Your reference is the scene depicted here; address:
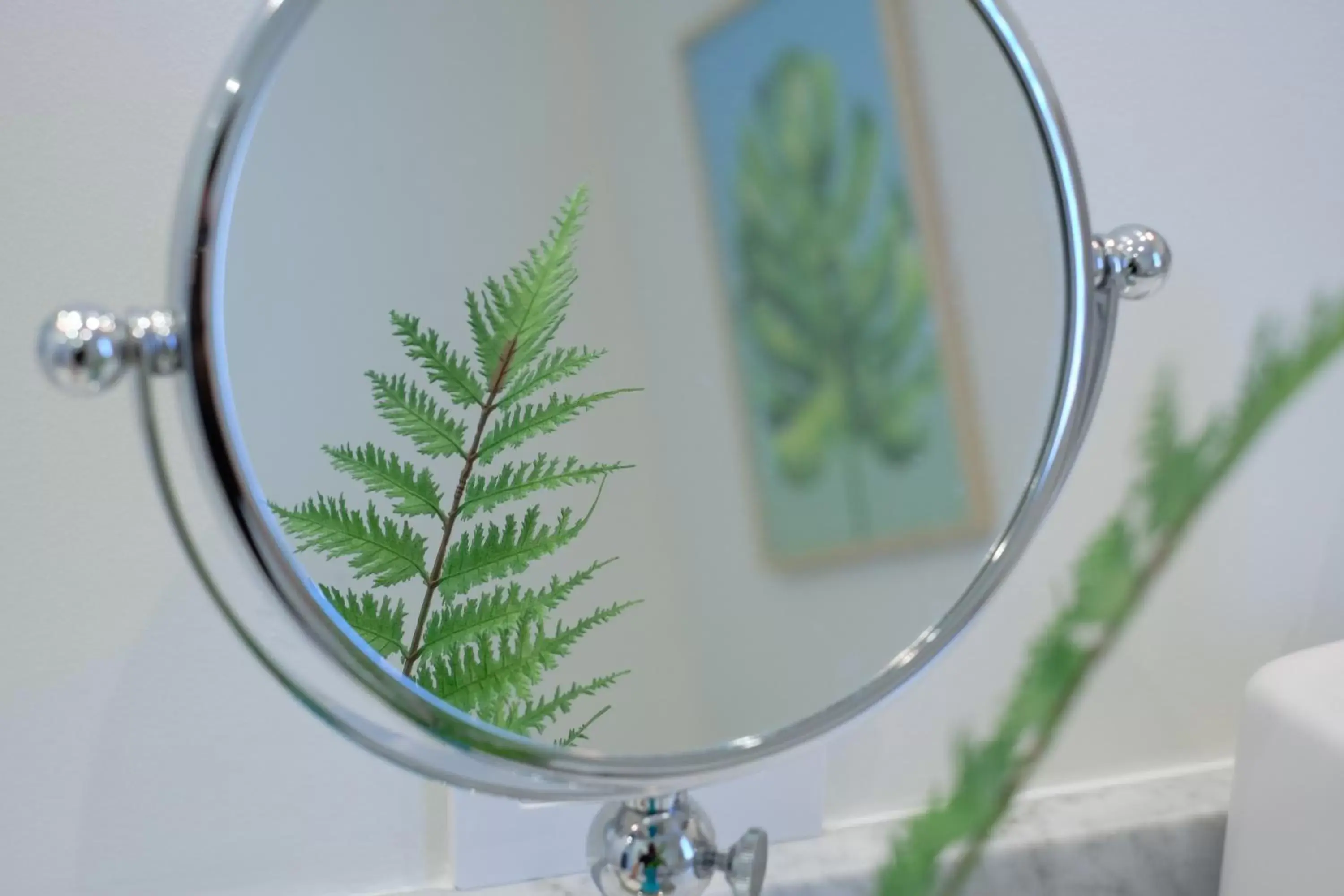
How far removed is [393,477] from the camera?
1.04 feet

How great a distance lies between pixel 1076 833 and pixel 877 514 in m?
0.27

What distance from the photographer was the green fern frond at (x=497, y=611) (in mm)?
326

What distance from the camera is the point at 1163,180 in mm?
562

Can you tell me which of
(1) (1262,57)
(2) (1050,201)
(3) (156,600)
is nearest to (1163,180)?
(1) (1262,57)

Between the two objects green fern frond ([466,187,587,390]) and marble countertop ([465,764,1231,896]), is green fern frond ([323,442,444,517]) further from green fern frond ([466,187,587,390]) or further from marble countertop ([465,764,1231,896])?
marble countertop ([465,764,1231,896])

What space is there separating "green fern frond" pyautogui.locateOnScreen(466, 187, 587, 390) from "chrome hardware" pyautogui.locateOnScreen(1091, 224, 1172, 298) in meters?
0.17

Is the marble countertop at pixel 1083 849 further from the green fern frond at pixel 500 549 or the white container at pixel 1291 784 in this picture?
the green fern frond at pixel 500 549

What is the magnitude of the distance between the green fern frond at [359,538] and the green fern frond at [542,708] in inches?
1.8

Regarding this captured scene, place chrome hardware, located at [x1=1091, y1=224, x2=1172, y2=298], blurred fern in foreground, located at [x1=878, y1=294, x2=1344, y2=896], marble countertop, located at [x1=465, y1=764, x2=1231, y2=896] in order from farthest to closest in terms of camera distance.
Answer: marble countertop, located at [x1=465, y1=764, x2=1231, y2=896] < chrome hardware, located at [x1=1091, y1=224, x2=1172, y2=298] < blurred fern in foreground, located at [x1=878, y1=294, x2=1344, y2=896]

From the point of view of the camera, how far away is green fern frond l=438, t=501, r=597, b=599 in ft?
1.08

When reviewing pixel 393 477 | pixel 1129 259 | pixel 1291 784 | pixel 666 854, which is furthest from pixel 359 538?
pixel 1291 784

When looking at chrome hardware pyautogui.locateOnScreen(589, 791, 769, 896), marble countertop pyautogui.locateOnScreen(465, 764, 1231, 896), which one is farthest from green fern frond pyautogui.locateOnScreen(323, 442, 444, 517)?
marble countertop pyautogui.locateOnScreen(465, 764, 1231, 896)

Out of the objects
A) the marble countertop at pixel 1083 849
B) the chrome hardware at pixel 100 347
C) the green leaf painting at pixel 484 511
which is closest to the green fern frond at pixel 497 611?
the green leaf painting at pixel 484 511

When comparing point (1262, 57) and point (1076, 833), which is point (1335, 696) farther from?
point (1262, 57)
